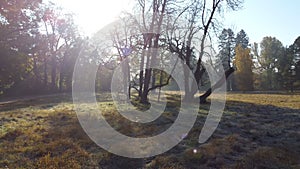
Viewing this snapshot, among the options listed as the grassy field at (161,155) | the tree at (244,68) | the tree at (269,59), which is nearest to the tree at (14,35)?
the grassy field at (161,155)

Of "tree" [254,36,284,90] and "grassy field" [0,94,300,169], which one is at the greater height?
"tree" [254,36,284,90]

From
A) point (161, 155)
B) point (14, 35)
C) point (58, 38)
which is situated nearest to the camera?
point (161, 155)

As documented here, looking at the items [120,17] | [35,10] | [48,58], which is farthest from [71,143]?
[48,58]

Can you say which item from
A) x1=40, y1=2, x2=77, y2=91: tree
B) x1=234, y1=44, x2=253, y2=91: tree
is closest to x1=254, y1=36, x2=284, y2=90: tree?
x1=234, y1=44, x2=253, y2=91: tree

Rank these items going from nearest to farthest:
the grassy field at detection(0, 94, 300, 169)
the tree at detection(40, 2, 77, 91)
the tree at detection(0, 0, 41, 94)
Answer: the grassy field at detection(0, 94, 300, 169) < the tree at detection(0, 0, 41, 94) < the tree at detection(40, 2, 77, 91)

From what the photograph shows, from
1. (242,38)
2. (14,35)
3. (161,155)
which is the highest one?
(242,38)

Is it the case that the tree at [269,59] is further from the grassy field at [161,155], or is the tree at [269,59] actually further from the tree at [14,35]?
the grassy field at [161,155]

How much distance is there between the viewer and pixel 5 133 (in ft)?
30.9

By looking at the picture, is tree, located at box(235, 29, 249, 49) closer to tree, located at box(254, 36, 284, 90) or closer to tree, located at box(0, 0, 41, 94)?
tree, located at box(254, 36, 284, 90)

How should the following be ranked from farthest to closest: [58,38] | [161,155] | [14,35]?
[58,38] → [14,35] → [161,155]

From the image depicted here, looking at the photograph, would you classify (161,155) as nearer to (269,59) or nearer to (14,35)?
(14,35)

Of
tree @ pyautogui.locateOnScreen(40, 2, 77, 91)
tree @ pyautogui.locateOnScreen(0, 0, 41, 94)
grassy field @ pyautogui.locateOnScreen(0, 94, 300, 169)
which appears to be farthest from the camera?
tree @ pyautogui.locateOnScreen(40, 2, 77, 91)

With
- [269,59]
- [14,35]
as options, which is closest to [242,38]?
[269,59]

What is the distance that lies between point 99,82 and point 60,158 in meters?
46.0
